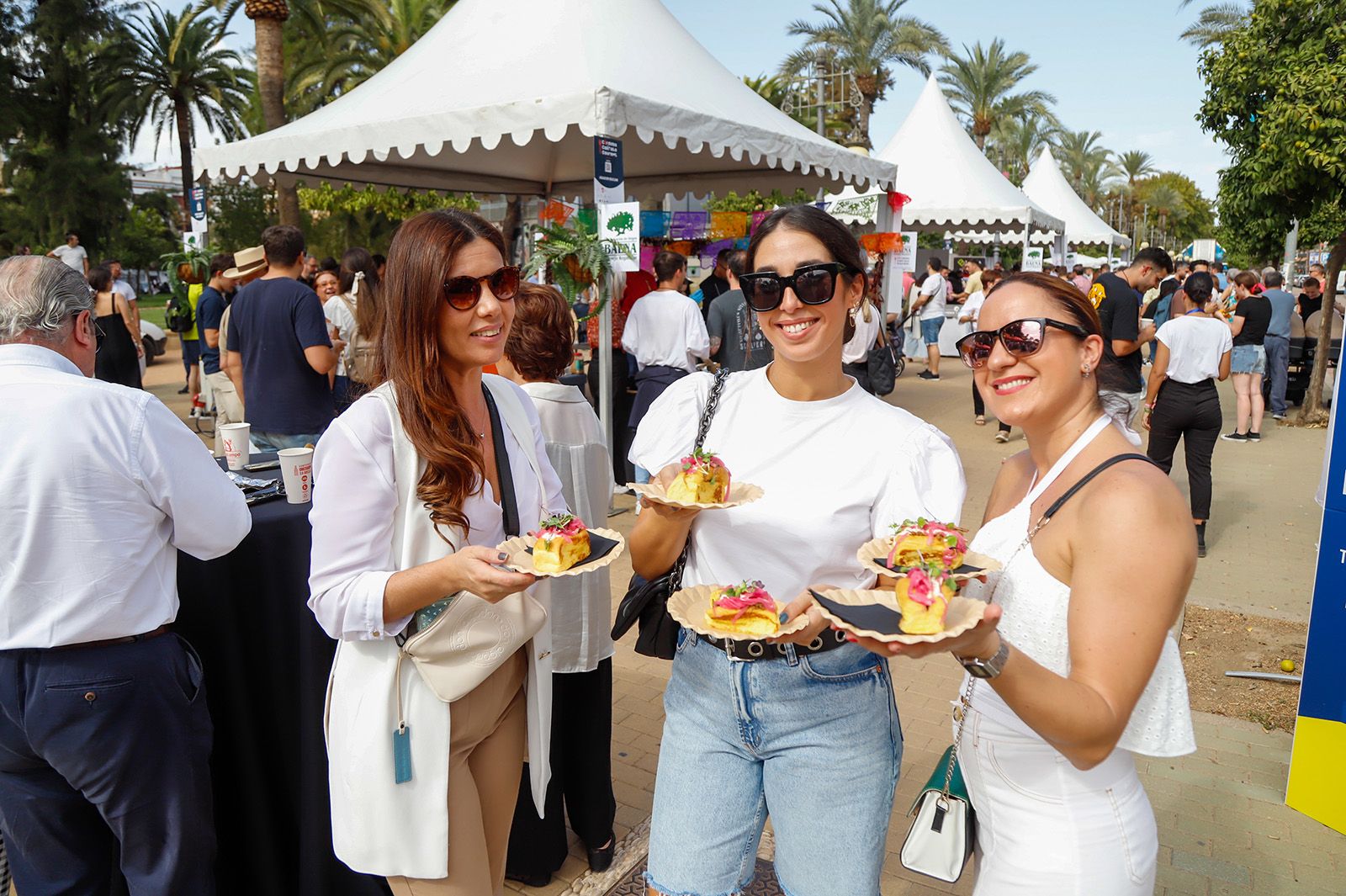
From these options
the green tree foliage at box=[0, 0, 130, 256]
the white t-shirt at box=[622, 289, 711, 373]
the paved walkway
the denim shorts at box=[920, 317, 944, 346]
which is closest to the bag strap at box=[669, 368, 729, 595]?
the paved walkway

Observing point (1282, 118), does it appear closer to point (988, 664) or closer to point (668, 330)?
point (668, 330)

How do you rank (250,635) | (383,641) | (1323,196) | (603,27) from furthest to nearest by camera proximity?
(1323,196) < (603,27) < (250,635) < (383,641)

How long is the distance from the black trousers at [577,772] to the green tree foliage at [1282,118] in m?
12.1

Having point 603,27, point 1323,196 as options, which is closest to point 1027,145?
point 1323,196

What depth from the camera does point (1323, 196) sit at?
1177cm

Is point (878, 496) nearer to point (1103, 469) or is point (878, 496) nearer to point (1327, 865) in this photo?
point (1103, 469)

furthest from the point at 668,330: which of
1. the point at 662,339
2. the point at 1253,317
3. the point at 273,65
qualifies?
the point at 273,65

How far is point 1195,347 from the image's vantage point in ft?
23.7

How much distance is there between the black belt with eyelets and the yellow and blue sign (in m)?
2.99

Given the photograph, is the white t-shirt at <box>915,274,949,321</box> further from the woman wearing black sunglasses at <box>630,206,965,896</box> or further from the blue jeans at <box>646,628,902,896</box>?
the blue jeans at <box>646,628,902,896</box>

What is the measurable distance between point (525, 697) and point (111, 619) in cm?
111

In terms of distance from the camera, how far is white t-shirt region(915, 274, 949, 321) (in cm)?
1816

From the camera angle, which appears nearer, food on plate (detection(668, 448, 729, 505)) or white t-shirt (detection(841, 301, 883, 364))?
food on plate (detection(668, 448, 729, 505))

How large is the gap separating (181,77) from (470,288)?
38872 millimetres
